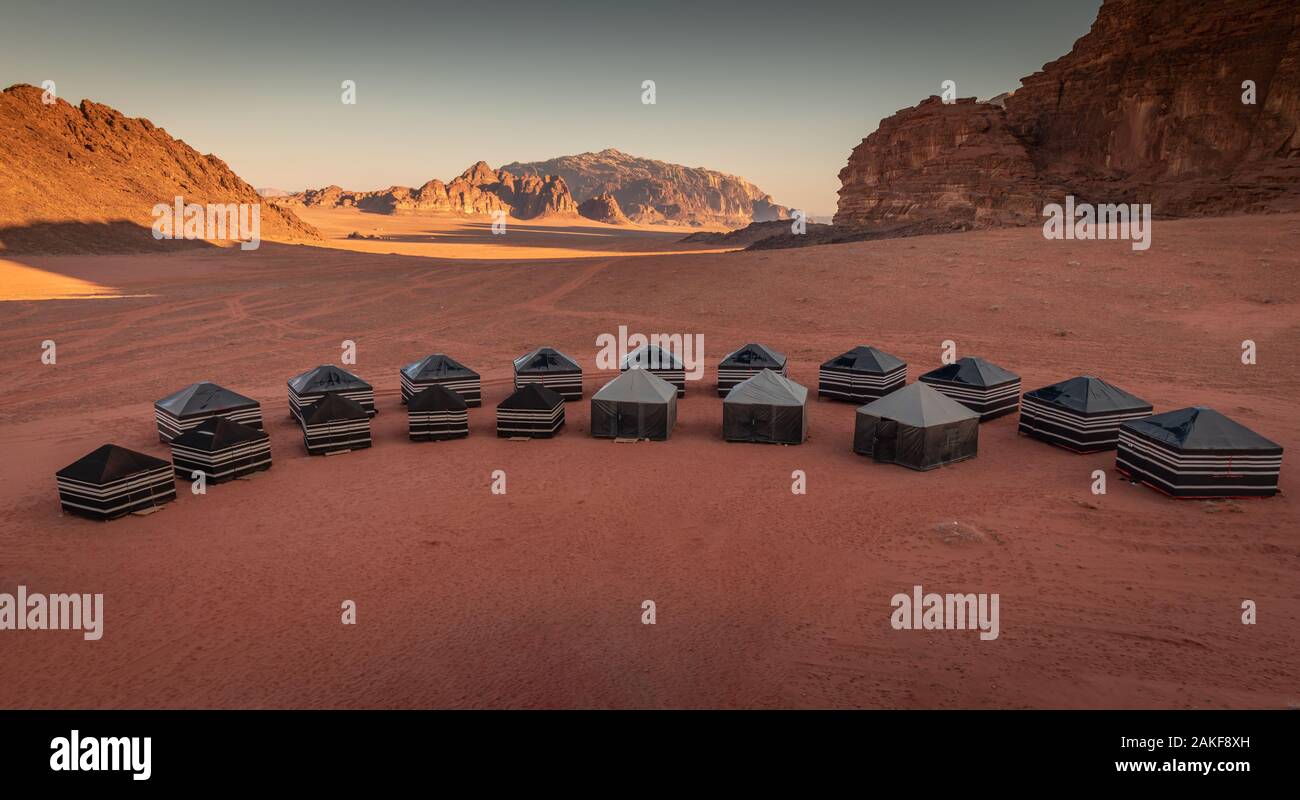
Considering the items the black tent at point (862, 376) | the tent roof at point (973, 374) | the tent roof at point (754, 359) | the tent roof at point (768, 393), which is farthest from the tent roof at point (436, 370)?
the tent roof at point (973, 374)

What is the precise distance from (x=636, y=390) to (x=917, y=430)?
21.5ft

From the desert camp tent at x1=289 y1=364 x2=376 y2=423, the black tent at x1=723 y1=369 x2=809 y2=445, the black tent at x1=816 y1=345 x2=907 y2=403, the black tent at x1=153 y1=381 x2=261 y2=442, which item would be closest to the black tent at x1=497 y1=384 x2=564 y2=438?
the desert camp tent at x1=289 y1=364 x2=376 y2=423

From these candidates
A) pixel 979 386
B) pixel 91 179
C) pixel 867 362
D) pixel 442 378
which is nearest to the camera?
pixel 979 386

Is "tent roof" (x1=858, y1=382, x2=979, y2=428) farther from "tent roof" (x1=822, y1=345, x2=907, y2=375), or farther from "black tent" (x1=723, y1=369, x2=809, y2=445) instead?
"tent roof" (x1=822, y1=345, x2=907, y2=375)

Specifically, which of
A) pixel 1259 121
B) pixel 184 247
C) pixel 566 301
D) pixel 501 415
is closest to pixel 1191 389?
pixel 501 415

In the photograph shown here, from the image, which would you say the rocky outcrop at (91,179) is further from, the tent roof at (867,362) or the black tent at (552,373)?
the tent roof at (867,362)

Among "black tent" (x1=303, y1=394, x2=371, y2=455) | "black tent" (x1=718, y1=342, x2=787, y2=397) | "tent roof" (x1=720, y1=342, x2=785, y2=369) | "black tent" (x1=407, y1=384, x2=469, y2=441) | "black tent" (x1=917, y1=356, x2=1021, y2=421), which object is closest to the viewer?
"black tent" (x1=303, y1=394, x2=371, y2=455)

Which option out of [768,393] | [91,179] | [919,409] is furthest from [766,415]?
[91,179]

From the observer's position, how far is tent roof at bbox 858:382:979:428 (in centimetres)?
1523

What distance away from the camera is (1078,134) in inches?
2505

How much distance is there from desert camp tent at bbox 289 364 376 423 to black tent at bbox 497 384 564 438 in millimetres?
4191

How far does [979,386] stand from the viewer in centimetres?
1855

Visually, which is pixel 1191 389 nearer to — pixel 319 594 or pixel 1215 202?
pixel 319 594

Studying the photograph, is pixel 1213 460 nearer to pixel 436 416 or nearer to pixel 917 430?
pixel 917 430
